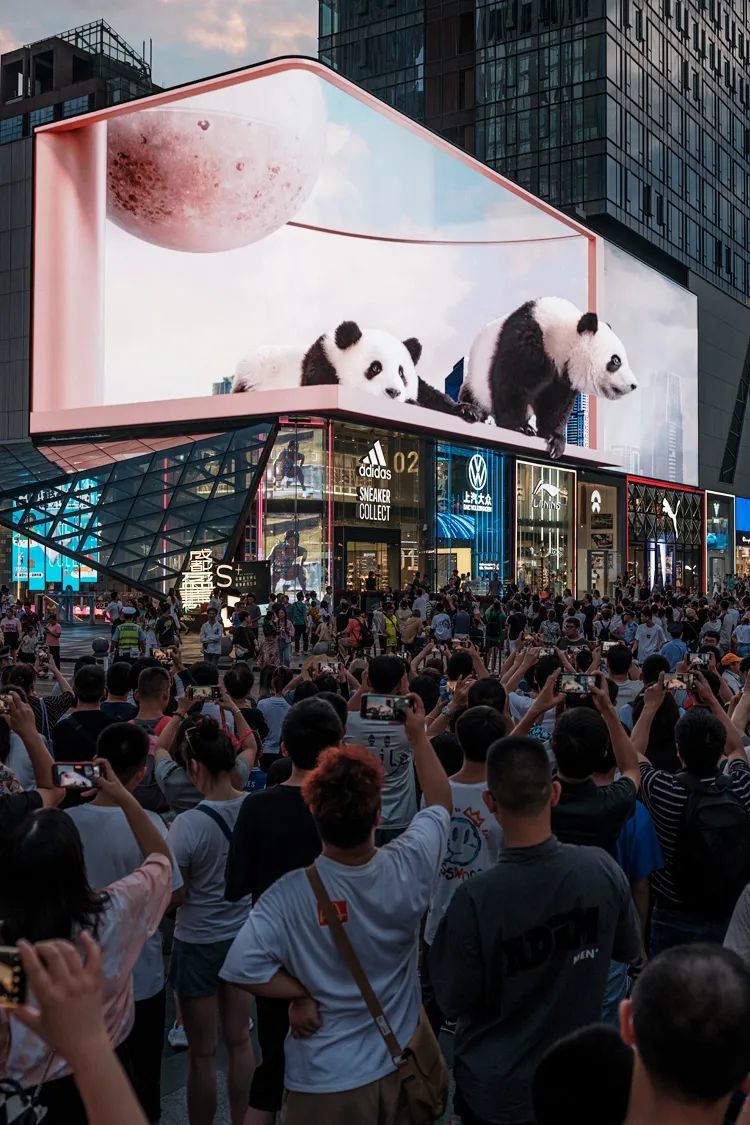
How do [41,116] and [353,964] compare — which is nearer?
[353,964]

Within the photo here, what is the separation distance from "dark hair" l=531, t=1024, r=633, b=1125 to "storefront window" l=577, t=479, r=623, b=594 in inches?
2145

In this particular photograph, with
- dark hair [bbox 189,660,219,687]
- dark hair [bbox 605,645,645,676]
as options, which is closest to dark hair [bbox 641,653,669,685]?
dark hair [bbox 605,645,645,676]

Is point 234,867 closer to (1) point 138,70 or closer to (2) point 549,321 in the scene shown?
(2) point 549,321

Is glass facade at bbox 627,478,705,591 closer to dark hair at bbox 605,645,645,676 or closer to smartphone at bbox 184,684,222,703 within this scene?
dark hair at bbox 605,645,645,676

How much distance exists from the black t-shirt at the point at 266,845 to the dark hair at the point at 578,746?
0.96 m

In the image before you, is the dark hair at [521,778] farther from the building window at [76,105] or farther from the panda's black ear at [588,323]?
the building window at [76,105]

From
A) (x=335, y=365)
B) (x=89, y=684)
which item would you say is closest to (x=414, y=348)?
(x=335, y=365)

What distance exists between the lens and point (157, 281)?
40.6m

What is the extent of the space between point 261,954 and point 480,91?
260 ft

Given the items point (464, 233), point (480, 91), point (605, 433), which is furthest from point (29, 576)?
point (480, 91)

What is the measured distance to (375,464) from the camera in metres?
39.9

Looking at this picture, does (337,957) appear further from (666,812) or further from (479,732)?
(666,812)

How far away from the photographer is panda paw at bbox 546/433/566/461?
4884 centimetres

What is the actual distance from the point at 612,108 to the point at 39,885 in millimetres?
73294
